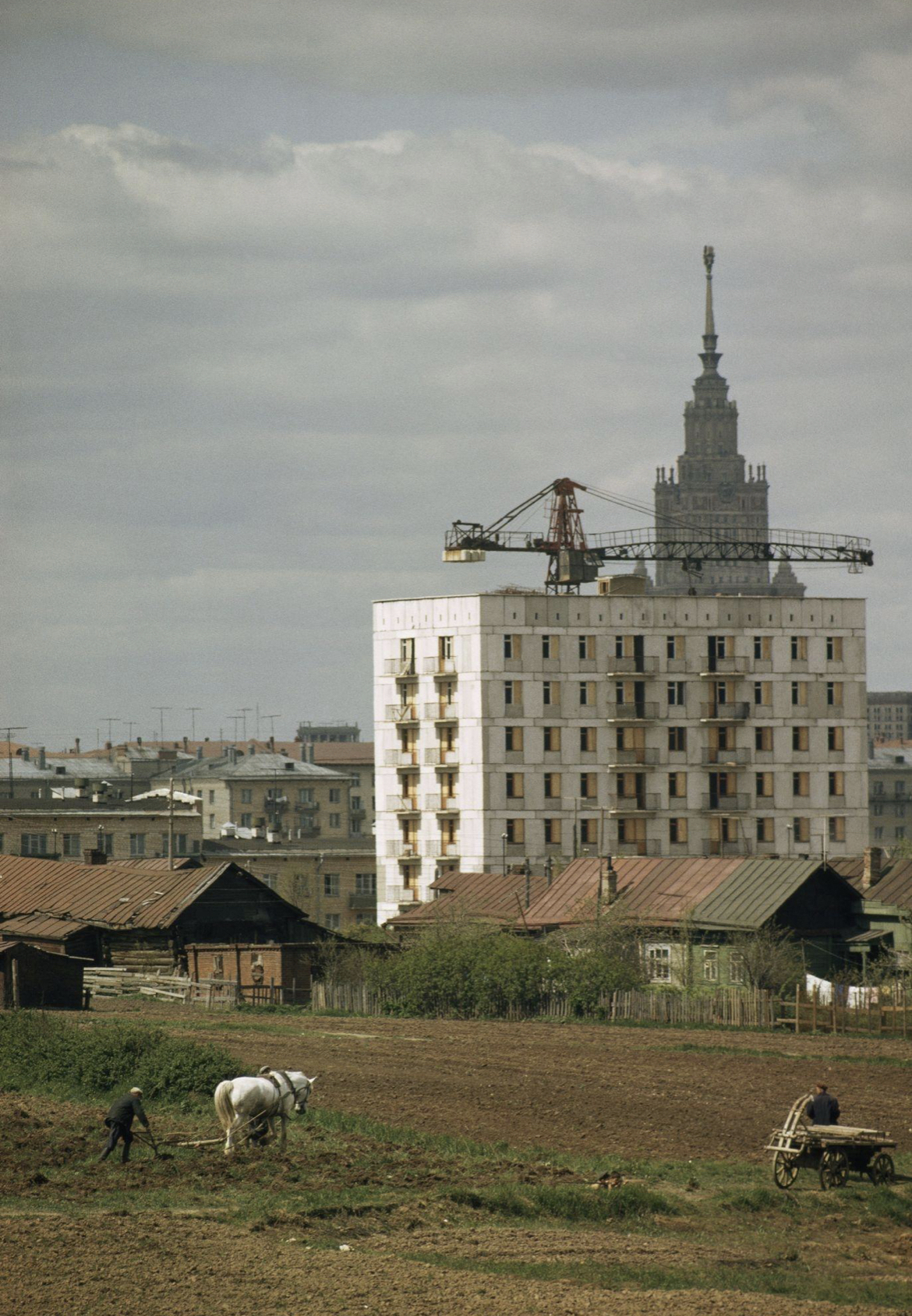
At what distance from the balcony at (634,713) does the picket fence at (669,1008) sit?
169 ft

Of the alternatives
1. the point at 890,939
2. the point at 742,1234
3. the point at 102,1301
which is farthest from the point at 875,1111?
the point at 890,939

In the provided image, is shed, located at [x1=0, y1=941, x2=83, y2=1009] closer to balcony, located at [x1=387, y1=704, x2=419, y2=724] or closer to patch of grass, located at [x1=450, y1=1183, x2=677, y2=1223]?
patch of grass, located at [x1=450, y1=1183, x2=677, y2=1223]

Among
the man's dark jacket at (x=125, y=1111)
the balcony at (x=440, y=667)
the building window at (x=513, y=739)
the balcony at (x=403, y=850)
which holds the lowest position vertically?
the man's dark jacket at (x=125, y=1111)

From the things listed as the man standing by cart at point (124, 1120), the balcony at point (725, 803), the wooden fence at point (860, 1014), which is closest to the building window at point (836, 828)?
the balcony at point (725, 803)

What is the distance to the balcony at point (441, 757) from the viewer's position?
385 ft

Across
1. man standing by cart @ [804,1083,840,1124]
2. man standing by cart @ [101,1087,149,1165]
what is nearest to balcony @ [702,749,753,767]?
man standing by cart @ [804,1083,840,1124]

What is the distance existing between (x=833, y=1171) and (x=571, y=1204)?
5324 millimetres

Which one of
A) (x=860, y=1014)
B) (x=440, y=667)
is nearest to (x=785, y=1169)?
(x=860, y=1014)

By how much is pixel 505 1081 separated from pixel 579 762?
71.7 meters

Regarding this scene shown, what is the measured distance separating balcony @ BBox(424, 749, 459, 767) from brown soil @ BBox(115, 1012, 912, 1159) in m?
53.0

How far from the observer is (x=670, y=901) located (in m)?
77.8

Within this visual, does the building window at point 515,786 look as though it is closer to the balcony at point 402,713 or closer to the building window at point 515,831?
the building window at point 515,831


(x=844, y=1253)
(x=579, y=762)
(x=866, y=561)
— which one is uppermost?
(x=866, y=561)

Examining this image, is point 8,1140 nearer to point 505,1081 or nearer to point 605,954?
point 505,1081
